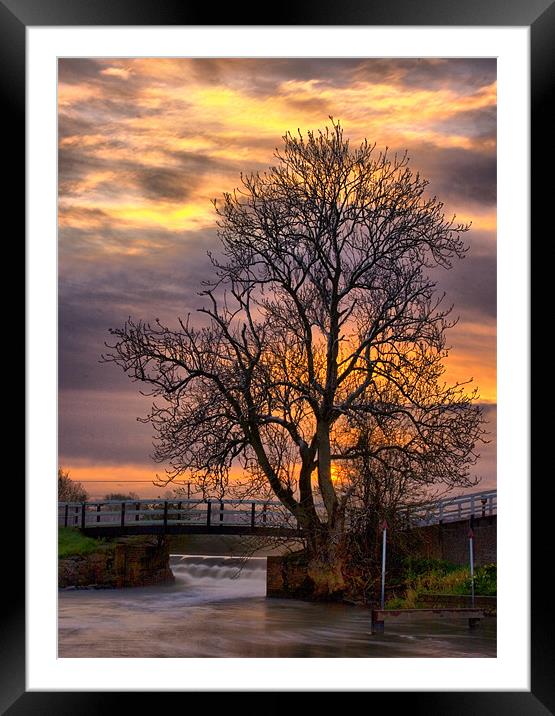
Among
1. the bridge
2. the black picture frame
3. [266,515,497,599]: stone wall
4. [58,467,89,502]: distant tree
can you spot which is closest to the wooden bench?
[266,515,497,599]: stone wall

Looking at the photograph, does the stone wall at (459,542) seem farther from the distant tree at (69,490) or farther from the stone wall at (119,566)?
the distant tree at (69,490)

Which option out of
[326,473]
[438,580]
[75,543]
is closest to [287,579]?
[326,473]

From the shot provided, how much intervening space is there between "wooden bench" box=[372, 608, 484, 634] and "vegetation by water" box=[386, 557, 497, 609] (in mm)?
1362

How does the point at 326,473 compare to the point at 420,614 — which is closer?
the point at 420,614

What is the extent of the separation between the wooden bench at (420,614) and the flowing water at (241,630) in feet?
0.30

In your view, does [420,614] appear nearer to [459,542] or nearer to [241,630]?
[241,630]

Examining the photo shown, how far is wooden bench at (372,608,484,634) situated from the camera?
27.3ft

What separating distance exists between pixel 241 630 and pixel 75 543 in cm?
573

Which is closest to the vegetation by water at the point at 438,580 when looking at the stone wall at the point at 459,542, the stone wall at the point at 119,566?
the stone wall at the point at 459,542

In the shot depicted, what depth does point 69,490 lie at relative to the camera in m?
17.5

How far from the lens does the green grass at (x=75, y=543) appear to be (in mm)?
14180

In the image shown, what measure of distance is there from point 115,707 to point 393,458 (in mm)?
5790
